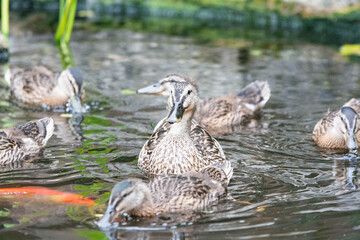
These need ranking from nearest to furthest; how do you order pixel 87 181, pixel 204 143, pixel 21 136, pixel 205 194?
1. pixel 205 194
2. pixel 87 181
3. pixel 204 143
4. pixel 21 136

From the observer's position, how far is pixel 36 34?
16734 mm

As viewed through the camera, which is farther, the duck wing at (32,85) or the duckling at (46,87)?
the duck wing at (32,85)

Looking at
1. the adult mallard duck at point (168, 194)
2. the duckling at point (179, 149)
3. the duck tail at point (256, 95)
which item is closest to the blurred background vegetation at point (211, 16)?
the duck tail at point (256, 95)

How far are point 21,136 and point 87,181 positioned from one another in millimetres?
1583

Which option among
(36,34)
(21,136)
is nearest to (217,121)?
(21,136)

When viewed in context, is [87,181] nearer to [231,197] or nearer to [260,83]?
[231,197]

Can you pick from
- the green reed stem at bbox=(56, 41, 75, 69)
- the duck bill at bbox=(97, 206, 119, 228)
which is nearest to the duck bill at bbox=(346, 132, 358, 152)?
the duck bill at bbox=(97, 206, 119, 228)

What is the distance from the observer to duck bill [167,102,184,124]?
690 cm

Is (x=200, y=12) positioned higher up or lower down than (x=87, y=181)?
higher up

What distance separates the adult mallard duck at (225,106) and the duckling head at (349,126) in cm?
180

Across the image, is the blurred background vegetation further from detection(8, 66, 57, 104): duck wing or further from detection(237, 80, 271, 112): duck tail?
detection(8, 66, 57, 104): duck wing

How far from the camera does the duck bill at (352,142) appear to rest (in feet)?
27.1

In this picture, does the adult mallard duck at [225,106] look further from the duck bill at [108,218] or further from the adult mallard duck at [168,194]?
the duck bill at [108,218]

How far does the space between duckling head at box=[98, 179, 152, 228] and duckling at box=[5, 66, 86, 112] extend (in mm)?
4663
